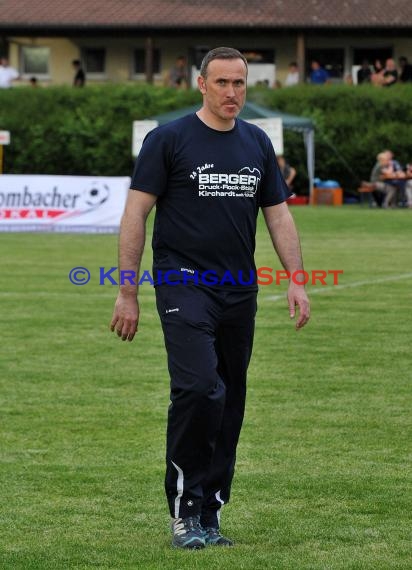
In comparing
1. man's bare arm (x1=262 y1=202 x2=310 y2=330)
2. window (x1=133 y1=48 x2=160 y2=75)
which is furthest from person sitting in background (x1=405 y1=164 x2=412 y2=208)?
man's bare arm (x1=262 y1=202 x2=310 y2=330)

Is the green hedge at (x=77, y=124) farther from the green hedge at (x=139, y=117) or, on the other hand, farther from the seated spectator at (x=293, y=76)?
the seated spectator at (x=293, y=76)

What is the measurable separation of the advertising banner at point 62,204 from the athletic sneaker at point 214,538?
21022 mm

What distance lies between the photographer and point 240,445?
8.37m

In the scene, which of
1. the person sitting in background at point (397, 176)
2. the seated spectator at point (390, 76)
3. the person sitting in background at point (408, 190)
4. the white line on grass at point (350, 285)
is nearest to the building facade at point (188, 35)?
the seated spectator at point (390, 76)

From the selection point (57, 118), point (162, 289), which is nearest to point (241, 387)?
point (162, 289)

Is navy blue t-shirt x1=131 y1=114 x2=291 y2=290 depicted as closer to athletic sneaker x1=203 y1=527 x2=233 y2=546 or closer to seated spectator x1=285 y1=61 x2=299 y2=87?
athletic sneaker x1=203 y1=527 x2=233 y2=546

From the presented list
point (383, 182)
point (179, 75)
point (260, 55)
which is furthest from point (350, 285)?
point (260, 55)

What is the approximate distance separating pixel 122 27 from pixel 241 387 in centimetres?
4388

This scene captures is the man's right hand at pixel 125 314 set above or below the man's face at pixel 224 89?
below

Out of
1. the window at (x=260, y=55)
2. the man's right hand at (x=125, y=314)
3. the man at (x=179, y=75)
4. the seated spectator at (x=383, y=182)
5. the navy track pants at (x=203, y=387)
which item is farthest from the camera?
the window at (x=260, y=55)

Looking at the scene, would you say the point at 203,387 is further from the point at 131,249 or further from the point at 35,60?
the point at 35,60

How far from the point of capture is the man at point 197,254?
600cm

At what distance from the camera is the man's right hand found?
6.08 m

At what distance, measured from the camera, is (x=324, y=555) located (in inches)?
232
